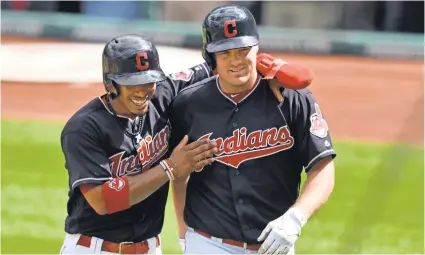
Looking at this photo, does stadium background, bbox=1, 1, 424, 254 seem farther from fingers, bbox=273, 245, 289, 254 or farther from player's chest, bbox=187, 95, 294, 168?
fingers, bbox=273, 245, 289, 254

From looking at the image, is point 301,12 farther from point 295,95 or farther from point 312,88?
point 295,95

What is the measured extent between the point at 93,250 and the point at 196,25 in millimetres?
9475

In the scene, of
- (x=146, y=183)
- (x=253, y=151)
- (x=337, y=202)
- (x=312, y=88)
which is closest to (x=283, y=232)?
(x=253, y=151)

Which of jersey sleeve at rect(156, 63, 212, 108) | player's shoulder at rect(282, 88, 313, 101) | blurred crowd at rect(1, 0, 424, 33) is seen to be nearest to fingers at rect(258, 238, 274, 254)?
player's shoulder at rect(282, 88, 313, 101)

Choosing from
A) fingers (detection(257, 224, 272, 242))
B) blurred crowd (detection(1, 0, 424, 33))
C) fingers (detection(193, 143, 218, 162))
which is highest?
fingers (detection(193, 143, 218, 162))

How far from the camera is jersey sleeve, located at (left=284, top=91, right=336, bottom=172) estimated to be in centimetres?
408

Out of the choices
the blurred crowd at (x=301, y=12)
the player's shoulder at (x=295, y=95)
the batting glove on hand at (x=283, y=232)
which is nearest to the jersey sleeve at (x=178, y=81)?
the player's shoulder at (x=295, y=95)

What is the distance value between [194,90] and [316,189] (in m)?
0.77

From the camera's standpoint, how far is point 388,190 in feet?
25.7

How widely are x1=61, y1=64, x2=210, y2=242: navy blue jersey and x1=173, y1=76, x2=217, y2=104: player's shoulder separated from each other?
99 mm

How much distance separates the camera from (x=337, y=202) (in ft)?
24.7

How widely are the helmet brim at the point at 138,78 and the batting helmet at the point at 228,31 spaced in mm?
255

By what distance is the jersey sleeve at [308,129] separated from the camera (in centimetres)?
408

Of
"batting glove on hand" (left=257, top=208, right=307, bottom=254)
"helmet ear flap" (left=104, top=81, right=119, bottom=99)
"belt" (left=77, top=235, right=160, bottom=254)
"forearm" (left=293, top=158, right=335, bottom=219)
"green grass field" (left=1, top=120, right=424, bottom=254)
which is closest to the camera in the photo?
"batting glove on hand" (left=257, top=208, right=307, bottom=254)
